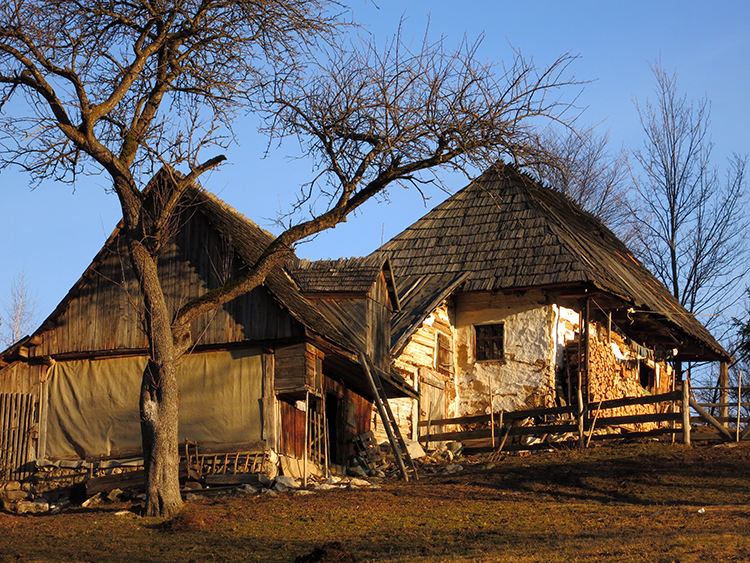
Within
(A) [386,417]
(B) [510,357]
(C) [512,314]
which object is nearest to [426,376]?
(B) [510,357]

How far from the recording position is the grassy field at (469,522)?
10.6 meters

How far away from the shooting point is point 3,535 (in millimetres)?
12539

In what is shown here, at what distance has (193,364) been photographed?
18109mm

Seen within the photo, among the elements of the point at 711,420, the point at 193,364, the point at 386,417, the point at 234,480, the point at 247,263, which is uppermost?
the point at 247,263

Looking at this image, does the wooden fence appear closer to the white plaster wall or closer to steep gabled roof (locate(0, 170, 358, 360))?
the white plaster wall

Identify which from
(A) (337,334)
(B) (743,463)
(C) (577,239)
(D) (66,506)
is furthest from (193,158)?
(C) (577,239)

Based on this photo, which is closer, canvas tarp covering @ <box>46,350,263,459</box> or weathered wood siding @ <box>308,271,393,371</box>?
canvas tarp covering @ <box>46,350,263,459</box>

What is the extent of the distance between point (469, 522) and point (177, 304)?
805 cm

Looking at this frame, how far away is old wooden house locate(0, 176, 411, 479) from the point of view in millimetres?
17500

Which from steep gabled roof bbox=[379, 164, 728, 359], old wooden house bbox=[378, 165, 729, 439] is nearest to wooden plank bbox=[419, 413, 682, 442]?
old wooden house bbox=[378, 165, 729, 439]

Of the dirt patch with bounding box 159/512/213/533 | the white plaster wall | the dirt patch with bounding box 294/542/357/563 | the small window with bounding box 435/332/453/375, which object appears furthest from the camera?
the small window with bounding box 435/332/453/375

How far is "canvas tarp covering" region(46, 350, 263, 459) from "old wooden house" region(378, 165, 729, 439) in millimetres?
5550

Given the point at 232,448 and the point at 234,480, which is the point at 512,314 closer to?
the point at 232,448

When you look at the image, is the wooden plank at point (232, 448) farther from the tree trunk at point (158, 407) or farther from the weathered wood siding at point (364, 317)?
the tree trunk at point (158, 407)
